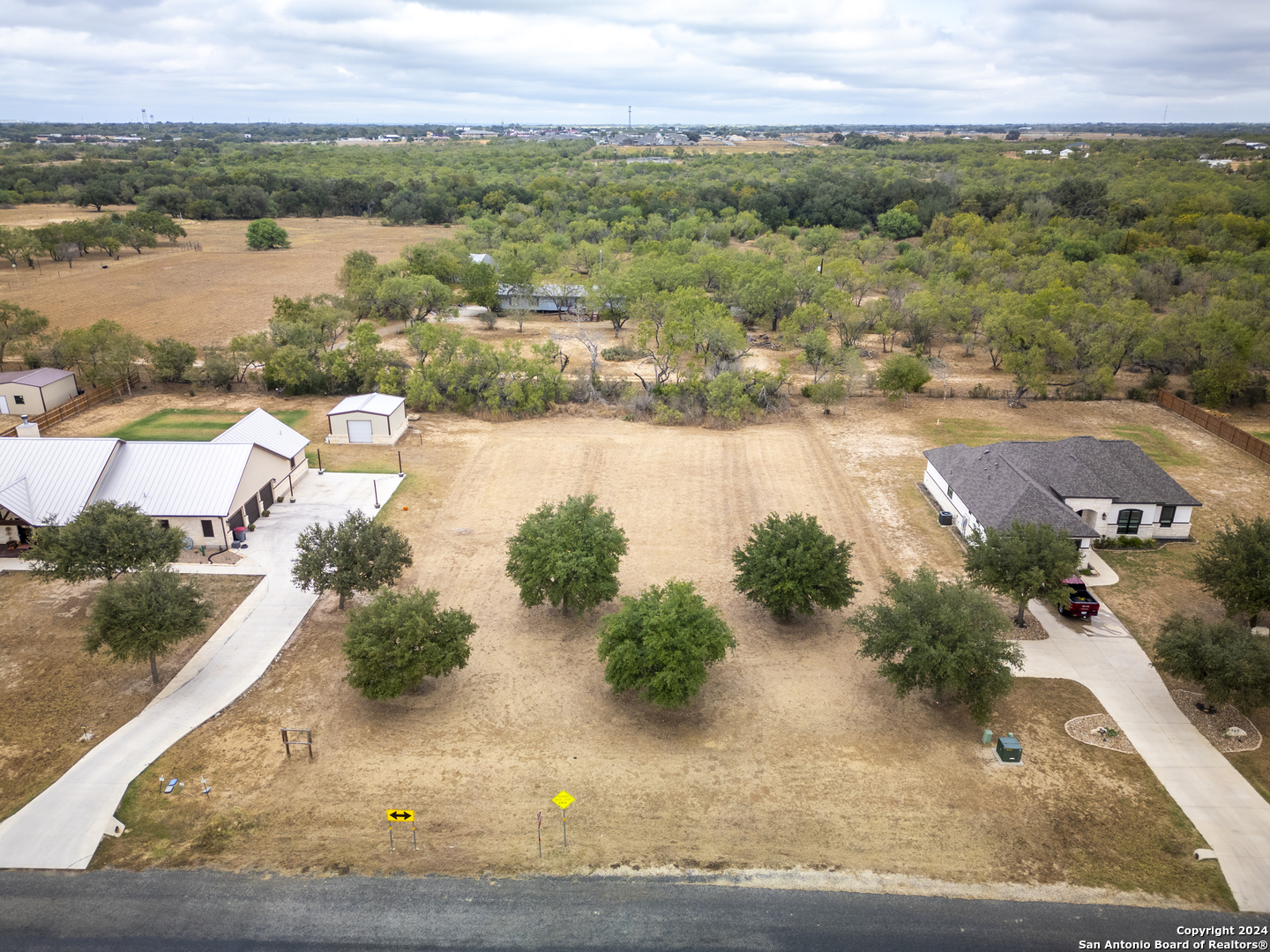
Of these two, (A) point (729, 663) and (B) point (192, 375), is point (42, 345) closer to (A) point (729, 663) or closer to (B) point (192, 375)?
(B) point (192, 375)

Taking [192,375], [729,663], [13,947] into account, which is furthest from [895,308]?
[13,947]

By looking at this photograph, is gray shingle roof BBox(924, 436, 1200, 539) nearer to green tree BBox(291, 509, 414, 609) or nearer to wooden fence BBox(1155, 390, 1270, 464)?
wooden fence BBox(1155, 390, 1270, 464)

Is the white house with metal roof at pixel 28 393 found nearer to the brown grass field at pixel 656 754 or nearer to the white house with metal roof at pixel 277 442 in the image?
the white house with metal roof at pixel 277 442

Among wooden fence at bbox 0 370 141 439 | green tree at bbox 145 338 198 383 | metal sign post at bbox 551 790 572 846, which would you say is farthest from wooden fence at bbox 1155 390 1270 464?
wooden fence at bbox 0 370 141 439

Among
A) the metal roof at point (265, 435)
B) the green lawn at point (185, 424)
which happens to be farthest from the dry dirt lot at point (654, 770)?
the green lawn at point (185, 424)

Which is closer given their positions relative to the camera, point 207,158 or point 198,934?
point 198,934

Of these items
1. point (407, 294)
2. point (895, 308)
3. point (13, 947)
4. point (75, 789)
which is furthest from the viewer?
point (895, 308)
